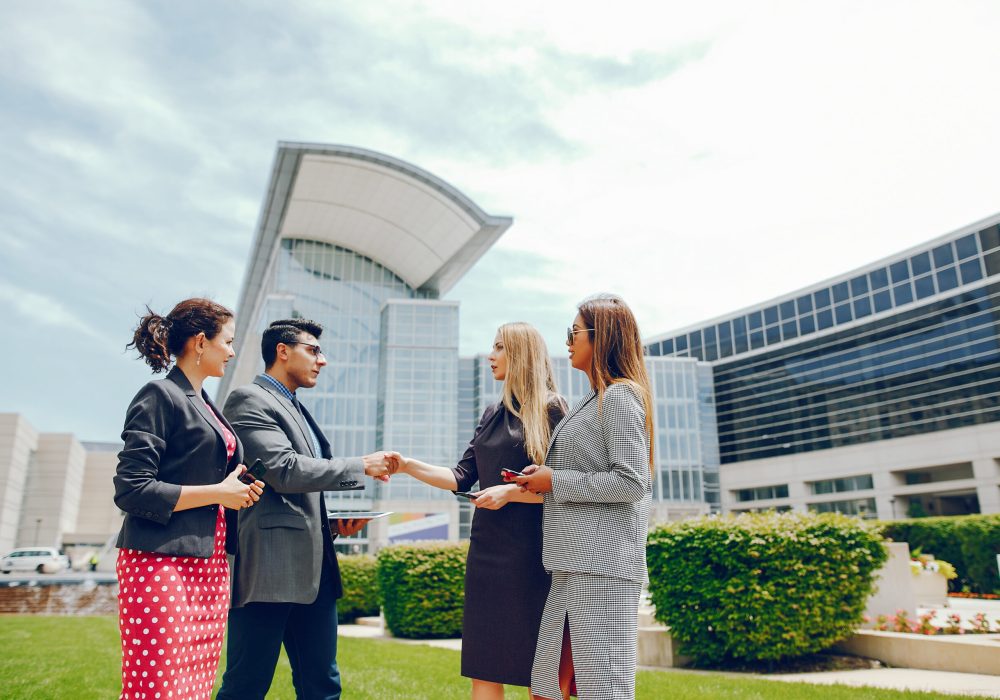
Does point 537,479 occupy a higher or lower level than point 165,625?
higher

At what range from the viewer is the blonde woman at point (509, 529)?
2736 millimetres

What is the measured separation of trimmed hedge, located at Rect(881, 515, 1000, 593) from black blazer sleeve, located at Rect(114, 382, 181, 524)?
16.6m

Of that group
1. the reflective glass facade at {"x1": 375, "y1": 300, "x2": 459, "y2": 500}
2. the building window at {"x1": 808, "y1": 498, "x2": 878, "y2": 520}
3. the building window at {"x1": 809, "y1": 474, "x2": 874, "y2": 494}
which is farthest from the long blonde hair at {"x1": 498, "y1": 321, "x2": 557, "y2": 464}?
the building window at {"x1": 809, "y1": 474, "x2": 874, "y2": 494}

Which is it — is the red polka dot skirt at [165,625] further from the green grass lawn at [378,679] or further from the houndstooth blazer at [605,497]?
the green grass lawn at [378,679]

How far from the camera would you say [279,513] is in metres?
2.89

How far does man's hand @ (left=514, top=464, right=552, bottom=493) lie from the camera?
2.68 m

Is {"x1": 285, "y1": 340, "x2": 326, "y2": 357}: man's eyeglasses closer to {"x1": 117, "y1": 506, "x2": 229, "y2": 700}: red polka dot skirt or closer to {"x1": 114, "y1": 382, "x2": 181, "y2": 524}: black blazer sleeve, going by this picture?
{"x1": 114, "y1": 382, "x2": 181, "y2": 524}: black blazer sleeve

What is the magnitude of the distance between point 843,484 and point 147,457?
52.6 m

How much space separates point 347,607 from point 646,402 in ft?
44.5

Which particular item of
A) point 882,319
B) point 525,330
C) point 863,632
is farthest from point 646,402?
point 882,319

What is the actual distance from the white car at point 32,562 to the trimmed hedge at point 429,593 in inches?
1463

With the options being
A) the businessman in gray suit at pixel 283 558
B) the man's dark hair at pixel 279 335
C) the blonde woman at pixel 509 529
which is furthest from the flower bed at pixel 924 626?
the man's dark hair at pixel 279 335

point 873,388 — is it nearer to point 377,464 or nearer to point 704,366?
point 704,366

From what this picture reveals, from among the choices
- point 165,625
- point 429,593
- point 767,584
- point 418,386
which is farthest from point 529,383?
point 418,386
